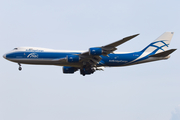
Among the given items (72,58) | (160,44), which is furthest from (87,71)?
(160,44)

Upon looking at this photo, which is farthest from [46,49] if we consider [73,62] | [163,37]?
[163,37]

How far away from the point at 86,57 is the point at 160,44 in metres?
14.4

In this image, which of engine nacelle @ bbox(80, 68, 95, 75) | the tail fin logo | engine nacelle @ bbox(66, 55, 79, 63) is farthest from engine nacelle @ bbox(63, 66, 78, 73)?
the tail fin logo

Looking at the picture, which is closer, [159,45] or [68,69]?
[68,69]

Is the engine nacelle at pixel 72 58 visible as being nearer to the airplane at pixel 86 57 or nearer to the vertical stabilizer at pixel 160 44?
→ the airplane at pixel 86 57

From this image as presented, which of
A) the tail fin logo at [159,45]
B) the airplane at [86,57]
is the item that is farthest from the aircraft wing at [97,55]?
the tail fin logo at [159,45]

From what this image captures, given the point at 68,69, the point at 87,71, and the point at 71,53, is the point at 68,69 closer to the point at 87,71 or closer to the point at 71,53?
the point at 87,71

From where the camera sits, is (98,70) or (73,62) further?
(98,70)

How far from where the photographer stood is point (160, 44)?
169ft

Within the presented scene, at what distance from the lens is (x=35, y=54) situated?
44719 mm

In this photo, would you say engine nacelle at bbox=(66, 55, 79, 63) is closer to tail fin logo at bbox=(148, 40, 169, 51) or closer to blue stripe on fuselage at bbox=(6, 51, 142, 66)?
blue stripe on fuselage at bbox=(6, 51, 142, 66)

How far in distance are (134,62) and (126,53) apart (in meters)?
1.95

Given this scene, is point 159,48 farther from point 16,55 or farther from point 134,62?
point 16,55

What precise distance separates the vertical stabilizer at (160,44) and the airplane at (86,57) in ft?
2.06
